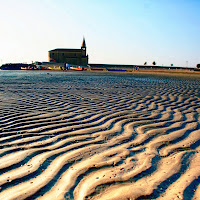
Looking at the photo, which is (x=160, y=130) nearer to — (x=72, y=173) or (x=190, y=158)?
(x=190, y=158)

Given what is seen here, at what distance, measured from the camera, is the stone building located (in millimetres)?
87812

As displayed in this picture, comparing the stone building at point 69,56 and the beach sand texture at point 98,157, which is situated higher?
the stone building at point 69,56

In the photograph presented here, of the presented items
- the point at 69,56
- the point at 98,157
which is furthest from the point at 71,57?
the point at 98,157

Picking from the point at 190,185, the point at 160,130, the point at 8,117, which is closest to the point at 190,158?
the point at 190,185

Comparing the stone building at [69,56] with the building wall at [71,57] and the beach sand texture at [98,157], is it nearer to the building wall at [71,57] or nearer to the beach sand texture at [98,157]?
the building wall at [71,57]

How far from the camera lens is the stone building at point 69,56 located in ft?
288

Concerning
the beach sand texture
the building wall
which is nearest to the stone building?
the building wall

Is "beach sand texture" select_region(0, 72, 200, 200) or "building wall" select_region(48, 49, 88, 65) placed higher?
"building wall" select_region(48, 49, 88, 65)

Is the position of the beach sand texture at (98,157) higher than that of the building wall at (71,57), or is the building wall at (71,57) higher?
the building wall at (71,57)

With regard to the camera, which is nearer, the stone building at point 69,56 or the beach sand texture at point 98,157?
the beach sand texture at point 98,157

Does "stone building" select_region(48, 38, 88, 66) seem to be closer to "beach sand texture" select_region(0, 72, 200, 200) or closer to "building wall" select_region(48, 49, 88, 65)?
"building wall" select_region(48, 49, 88, 65)

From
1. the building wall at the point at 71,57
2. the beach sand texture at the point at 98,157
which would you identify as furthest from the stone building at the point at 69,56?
the beach sand texture at the point at 98,157

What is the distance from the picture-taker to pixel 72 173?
7.08 ft

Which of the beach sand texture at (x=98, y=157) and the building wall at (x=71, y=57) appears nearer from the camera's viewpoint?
the beach sand texture at (x=98, y=157)
